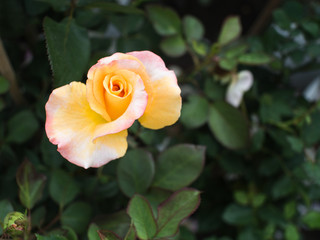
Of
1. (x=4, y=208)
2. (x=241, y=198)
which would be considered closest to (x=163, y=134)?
(x=241, y=198)

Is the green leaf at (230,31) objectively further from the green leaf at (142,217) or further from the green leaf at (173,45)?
the green leaf at (142,217)

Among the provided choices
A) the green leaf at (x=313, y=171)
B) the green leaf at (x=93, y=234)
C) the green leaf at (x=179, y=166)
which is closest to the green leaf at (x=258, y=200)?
the green leaf at (x=313, y=171)

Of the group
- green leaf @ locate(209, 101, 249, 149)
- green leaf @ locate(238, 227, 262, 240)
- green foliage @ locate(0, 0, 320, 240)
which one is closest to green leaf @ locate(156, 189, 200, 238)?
green foliage @ locate(0, 0, 320, 240)

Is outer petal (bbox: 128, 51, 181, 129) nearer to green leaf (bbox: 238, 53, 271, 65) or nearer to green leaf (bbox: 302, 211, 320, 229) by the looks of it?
green leaf (bbox: 238, 53, 271, 65)

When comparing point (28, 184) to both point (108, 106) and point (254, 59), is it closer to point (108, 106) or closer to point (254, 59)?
point (108, 106)

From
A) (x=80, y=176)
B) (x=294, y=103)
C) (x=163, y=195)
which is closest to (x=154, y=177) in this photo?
(x=163, y=195)

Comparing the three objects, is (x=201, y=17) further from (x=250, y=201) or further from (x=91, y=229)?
(x=91, y=229)
